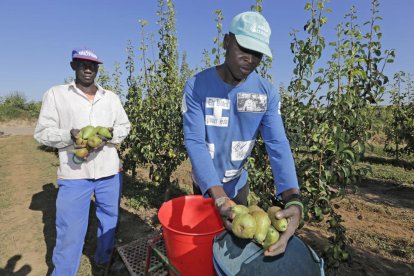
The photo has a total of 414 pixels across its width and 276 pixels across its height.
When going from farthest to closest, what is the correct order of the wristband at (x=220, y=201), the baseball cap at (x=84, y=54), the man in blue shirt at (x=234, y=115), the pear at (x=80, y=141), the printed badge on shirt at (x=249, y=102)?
the baseball cap at (x=84, y=54) < the pear at (x=80, y=141) < the printed badge on shirt at (x=249, y=102) < the man in blue shirt at (x=234, y=115) < the wristband at (x=220, y=201)

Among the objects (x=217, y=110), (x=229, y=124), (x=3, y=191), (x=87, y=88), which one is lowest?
(x=3, y=191)

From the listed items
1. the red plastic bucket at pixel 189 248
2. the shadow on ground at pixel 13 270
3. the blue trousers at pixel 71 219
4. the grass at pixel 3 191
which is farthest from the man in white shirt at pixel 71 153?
the grass at pixel 3 191

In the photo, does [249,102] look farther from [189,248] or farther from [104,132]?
[104,132]

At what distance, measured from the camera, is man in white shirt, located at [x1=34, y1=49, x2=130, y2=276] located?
3170mm

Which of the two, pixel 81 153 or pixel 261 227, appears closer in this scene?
pixel 261 227

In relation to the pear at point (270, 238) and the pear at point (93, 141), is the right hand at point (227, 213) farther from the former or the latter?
the pear at point (93, 141)

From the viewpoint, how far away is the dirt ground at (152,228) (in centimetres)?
411

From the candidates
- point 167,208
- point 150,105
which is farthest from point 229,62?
point 150,105

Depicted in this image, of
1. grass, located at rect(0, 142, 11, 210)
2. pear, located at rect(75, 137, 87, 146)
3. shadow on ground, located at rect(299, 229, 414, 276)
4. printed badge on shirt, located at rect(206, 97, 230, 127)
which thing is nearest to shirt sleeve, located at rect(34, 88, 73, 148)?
pear, located at rect(75, 137, 87, 146)

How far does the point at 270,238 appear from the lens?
5.17 ft

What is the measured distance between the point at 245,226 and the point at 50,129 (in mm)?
2515

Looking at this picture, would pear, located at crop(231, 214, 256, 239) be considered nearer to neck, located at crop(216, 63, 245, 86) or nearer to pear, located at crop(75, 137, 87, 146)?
neck, located at crop(216, 63, 245, 86)

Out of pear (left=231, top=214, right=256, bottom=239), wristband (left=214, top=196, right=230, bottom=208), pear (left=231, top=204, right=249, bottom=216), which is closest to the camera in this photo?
pear (left=231, top=214, right=256, bottom=239)

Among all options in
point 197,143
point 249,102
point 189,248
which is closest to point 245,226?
point 189,248
